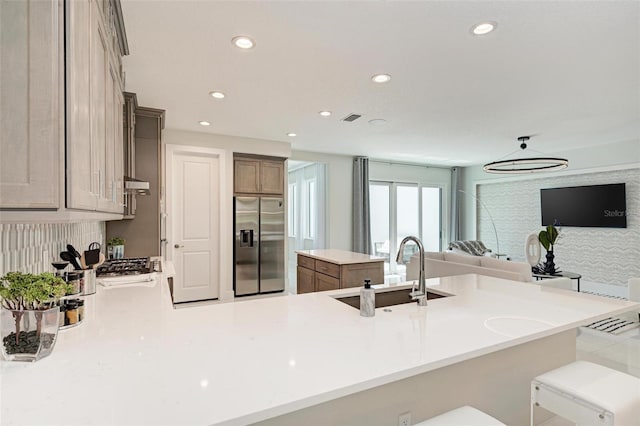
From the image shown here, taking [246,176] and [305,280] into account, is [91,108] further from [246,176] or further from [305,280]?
[246,176]

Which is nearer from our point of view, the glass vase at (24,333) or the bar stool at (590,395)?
the glass vase at (24,333)

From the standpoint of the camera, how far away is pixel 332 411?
1.33 metres

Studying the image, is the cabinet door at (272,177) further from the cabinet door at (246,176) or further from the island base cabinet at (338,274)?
the island base cabinet at (338,274)

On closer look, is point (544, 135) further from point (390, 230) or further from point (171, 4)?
point (171, 4)

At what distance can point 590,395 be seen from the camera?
4.62 ft

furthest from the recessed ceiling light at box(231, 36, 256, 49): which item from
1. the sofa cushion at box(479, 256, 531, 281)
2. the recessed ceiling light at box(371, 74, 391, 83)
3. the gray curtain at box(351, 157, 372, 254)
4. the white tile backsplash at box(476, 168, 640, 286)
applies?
the white tile backsplash at box(476, 168, 640, 286)

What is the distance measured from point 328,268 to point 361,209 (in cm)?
315

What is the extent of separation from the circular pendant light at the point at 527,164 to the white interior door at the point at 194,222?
13.9 ft

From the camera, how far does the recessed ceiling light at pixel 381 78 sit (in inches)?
114

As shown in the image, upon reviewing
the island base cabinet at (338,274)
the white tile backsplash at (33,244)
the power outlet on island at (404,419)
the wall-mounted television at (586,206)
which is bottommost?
the power outlet on island at (404,419)

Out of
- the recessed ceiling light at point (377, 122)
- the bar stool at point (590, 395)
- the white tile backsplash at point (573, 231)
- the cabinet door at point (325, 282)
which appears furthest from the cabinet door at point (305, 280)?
the white tile backsplash at point (573, 231)

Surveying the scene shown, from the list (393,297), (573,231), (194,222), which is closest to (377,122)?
(393,297)

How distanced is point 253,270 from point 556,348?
4130 millimetres

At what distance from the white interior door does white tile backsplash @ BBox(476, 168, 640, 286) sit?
6330 mm
